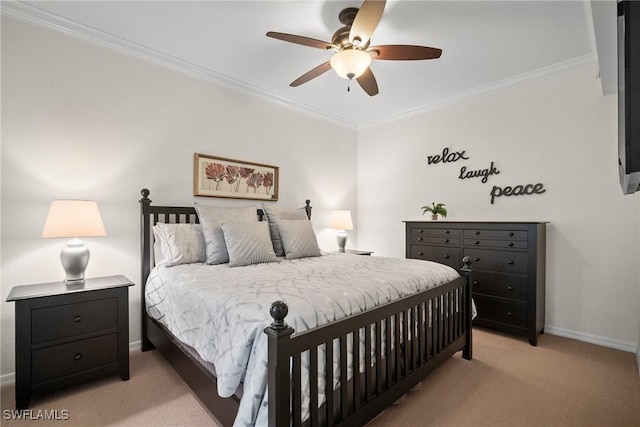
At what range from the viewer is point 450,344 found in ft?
7.57

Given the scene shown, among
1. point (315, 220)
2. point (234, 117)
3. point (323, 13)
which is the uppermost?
point (323, 13)

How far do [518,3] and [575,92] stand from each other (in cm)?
137

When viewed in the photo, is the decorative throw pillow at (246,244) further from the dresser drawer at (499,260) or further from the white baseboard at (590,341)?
the dresser drawer at (499,260)

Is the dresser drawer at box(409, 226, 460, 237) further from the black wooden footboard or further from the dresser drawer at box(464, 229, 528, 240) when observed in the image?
the black wooden footboard

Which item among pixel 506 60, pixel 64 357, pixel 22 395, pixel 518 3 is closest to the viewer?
pixel 22 395

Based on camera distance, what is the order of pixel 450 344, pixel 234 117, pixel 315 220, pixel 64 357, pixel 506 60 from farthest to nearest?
1. pixel 315 220
2. pixel 234 117
3. pixel 506 60
4. pixel 450 344
5. pixel 64 357

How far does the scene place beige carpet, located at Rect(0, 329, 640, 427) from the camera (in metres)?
1.77

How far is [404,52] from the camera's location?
2.17m

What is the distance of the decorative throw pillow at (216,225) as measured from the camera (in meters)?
2.57

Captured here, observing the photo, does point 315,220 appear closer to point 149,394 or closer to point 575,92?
point 149,394

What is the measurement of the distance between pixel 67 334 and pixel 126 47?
2292 mm

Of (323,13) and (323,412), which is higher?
(323,13)

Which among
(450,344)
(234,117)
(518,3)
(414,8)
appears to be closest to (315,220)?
(234,117)

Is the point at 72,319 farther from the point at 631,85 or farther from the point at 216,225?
the point at 631,85
